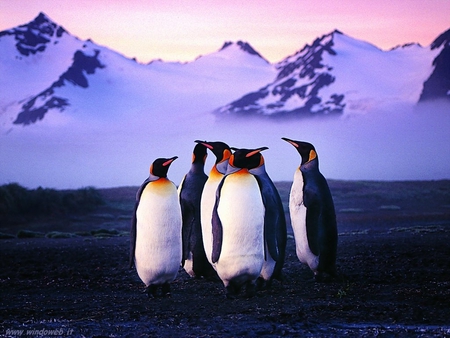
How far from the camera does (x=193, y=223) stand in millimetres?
8281

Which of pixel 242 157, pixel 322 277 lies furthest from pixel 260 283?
pixel 242 157

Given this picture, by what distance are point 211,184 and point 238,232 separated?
1151 mm

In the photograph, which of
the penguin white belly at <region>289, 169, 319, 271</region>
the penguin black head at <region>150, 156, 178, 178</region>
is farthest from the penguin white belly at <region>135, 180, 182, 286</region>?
the penguin white belly at <region>289, 169, 319, 271</region>

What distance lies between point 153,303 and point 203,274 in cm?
158

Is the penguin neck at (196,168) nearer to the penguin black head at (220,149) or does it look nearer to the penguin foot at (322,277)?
the penguin black head at (220,149)

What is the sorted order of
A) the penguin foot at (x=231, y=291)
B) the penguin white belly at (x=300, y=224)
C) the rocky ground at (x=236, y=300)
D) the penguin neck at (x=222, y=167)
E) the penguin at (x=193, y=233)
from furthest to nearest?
1. the penguin at (x=193, y=233)
2. the penguin neck at (x=222, y=167)
3. the penguin white belly at (x=300, y=224)
4. the penguin foot at (x=231, y=291)
5. the rocky ground at (x=236, y=300)

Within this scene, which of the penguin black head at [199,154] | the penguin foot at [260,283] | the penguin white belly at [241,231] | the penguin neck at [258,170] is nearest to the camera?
the penguin white belly at [241,231]

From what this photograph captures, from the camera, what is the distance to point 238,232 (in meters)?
6.76

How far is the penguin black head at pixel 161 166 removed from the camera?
7.16 metres

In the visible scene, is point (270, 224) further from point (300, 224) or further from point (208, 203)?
point (208, 203)

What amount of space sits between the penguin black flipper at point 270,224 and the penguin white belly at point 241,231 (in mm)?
92

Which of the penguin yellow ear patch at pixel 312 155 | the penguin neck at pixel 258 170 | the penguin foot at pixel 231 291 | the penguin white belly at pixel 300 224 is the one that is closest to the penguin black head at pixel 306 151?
the penguin yellow ear patch at pixel 312 155

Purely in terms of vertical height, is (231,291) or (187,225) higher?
(187,225)

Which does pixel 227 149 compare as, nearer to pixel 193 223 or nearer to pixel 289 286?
pixel 193 223
